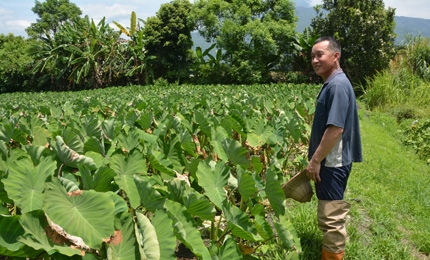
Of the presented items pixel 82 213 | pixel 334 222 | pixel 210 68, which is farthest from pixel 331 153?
pixel 210 68

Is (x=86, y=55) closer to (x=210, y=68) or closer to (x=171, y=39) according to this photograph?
(x=171, y=39)

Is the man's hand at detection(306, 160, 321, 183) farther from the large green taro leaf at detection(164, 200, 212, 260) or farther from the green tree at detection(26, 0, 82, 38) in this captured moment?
the green tree at detection(26, 0, 82, 38)

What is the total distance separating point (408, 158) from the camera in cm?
700

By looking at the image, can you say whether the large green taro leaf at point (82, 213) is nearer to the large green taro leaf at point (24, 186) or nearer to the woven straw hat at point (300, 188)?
the large green taro leaf at point (24, 186)

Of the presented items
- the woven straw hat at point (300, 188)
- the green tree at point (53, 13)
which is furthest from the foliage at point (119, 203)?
the green tree at point (53, 13)

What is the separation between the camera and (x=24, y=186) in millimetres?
1592

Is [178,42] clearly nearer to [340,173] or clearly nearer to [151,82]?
[151,82]

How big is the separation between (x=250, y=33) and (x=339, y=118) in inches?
723

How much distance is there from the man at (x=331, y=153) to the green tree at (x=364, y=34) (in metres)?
16.6

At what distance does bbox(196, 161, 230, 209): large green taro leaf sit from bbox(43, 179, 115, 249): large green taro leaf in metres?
0.71

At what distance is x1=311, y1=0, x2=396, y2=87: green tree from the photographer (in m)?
18.0

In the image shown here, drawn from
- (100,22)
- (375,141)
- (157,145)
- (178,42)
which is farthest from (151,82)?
(157,145)

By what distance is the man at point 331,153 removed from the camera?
2518 millimetres

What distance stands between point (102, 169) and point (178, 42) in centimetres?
2053
